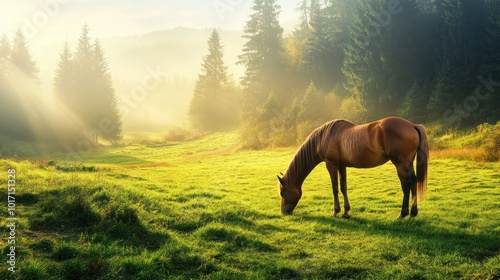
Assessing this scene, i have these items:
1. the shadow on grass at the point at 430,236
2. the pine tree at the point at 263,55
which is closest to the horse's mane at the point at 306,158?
the shadow on grass at the point at 430,236

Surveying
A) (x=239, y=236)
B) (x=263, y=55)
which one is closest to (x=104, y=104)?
(x=263, y=55)

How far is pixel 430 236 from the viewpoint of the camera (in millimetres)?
6984

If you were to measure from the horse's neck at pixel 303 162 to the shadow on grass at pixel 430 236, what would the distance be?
4.70ft

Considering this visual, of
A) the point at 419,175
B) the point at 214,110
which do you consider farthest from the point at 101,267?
the point at 214,110

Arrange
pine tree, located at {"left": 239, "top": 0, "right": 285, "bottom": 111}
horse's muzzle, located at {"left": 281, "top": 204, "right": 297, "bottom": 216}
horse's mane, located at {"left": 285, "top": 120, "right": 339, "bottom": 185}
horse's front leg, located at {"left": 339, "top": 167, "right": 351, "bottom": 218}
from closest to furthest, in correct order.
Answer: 1. horse's front leg, located at {"left": 339, "top": 167, "right": 351, "bottom": 218}
2. horse's mane, located at {"left": 285, "top": 120, "right": 339, "bottom": 185}
3. horse's muzzle, located at {"left": 281, "top": 204, "right": 297, "bottom": 216}
4. pine tree, located at {"left": 239, "top": 0, "right": 285, "bottom": 111}

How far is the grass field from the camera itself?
5234 mm

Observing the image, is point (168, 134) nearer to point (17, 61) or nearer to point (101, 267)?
point (17, 61)

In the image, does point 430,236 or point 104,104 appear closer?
point 430,236

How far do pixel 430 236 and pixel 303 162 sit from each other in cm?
392

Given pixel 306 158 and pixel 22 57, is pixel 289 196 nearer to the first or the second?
pixel 306 158

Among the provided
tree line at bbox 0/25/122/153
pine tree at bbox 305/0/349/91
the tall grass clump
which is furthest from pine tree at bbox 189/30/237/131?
the tall grass clump

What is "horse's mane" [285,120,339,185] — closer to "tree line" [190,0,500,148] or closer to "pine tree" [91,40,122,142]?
"tree line" [190,0,500,148]

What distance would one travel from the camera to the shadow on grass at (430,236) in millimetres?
6078

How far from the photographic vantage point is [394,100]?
118 feet
